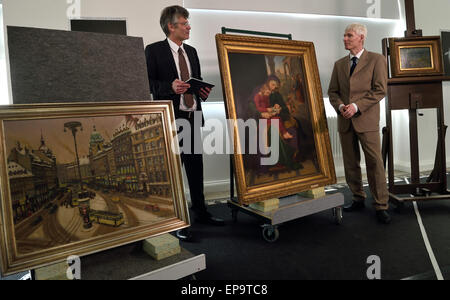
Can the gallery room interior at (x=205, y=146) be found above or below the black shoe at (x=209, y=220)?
above

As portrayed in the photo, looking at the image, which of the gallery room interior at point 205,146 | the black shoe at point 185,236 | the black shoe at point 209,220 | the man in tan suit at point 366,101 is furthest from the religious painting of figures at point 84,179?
the man in tan suit at point 366,101

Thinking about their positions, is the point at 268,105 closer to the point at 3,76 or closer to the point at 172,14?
the point at 172,14

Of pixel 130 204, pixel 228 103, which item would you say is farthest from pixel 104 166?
pixel 228 103

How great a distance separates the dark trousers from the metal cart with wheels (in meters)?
0.30

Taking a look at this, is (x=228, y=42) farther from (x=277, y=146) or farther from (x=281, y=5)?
(x=281, y=5)

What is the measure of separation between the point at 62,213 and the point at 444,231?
2.53m

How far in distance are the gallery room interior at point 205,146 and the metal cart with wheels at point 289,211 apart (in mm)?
11

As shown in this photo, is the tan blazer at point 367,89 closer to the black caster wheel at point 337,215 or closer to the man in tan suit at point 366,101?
the man in tan suit at point 366,101

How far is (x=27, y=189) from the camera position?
119 cm

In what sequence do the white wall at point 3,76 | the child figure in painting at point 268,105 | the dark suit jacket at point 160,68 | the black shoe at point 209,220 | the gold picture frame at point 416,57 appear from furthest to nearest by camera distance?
the white wall at point 3,76 < the gold picture frame at point 416,57 < the black shoe at point 209,220 < the dark suit jacket at point 160,68 < the child figure in painting at point 268,105

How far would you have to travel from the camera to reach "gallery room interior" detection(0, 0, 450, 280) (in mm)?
1269

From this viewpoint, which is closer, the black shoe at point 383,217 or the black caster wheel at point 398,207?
the black shoe at point 383,217

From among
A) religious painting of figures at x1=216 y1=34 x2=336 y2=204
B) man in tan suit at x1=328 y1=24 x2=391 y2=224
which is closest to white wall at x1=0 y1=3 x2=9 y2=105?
religious painting of figures at x1=216 y1=34 x2=336 y2=204

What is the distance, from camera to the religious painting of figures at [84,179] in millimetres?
1163
